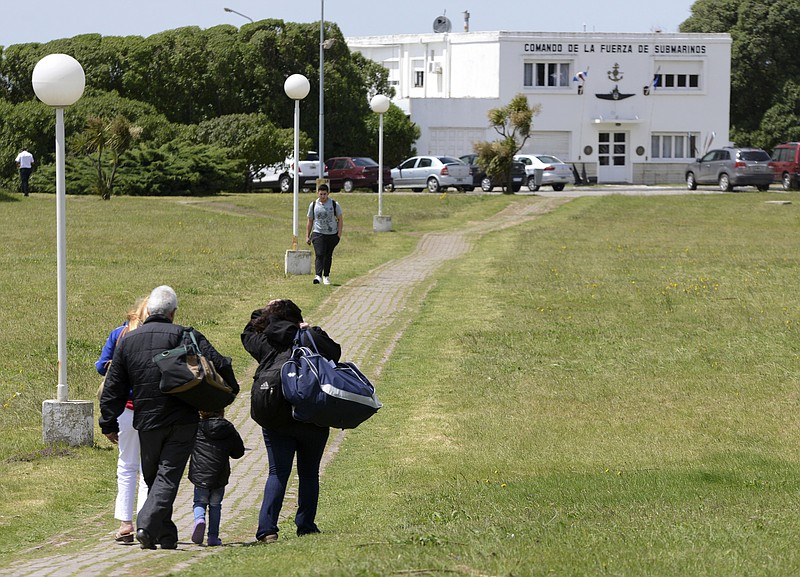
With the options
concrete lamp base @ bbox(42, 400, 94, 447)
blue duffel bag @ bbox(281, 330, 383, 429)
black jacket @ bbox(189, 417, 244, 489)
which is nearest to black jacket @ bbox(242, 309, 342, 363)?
blue duffel bag @ bbox(281, 330, 383, 429)

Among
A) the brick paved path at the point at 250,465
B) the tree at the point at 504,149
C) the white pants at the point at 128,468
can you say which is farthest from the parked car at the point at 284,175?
the white pants at the point at 128,468

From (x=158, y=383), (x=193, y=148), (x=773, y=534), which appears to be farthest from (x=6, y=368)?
(x=193, y=148)

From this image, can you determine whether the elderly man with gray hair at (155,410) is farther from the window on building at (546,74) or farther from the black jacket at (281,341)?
the window on building at (546,74)

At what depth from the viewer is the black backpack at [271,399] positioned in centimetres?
717

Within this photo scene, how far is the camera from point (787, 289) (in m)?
19.8

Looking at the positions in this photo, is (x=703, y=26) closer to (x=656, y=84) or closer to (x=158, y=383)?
(x=656, y=84)

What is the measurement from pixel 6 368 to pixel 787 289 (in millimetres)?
12175

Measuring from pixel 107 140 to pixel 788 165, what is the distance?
24076 millimetres

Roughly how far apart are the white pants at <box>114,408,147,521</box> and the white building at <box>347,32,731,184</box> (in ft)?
169

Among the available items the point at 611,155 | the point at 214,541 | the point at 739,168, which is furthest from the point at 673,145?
the point at 214,541

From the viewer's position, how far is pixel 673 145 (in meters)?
60.4

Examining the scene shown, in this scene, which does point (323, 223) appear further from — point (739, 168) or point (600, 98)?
point (600, 98)

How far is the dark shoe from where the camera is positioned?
711 cm

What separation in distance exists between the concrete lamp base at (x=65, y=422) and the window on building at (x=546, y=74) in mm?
50893
